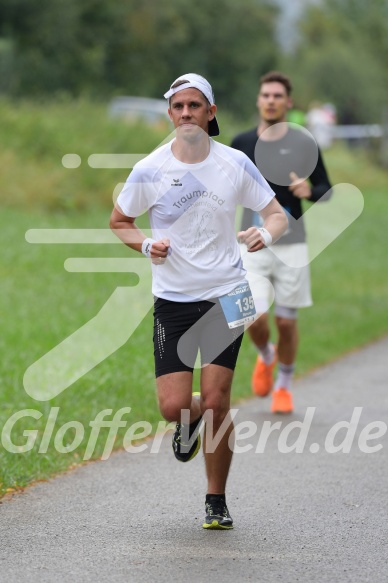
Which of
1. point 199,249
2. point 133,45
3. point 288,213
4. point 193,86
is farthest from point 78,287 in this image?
point 133,45

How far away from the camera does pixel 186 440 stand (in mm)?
6473

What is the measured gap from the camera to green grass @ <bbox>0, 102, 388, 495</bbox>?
9.41m

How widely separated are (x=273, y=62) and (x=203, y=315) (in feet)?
159

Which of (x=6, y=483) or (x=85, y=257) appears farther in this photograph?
(x=85, y=257)

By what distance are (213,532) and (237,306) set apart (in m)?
1.09

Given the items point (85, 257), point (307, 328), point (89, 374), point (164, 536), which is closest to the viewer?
point (164, 536)

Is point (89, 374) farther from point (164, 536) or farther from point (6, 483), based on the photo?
point (164, 536)

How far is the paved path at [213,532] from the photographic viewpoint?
5.48 metres

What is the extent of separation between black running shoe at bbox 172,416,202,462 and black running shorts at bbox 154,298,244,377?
0.33 m

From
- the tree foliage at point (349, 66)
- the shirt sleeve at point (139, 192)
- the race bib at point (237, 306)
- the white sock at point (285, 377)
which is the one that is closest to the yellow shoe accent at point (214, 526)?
the race bib at point (237, 306)

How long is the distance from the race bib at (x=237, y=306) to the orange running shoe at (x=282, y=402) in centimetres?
357

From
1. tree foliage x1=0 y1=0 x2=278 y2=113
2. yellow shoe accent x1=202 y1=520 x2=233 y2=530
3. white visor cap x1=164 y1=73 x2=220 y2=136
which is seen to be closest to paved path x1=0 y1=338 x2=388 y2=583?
yellow shoe accent x1=202 y1=520 x2=233 y2=530

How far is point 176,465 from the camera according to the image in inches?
314

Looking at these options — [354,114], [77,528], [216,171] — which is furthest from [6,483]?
[354,114]
